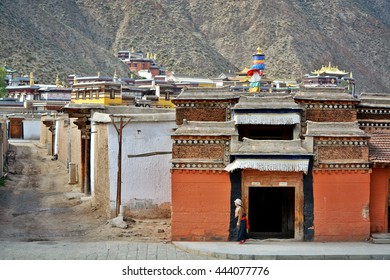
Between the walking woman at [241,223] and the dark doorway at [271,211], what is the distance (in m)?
1.10

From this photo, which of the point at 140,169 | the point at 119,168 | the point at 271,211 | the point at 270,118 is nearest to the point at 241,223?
the point at 271,211

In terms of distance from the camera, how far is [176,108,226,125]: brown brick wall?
67.6 feet

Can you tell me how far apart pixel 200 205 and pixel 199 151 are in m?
1.35

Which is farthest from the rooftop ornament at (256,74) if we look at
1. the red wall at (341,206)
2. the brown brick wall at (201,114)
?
the red wall at (341,206)

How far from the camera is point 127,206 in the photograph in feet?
70.6

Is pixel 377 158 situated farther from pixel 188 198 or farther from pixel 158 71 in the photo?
pixel 158 71

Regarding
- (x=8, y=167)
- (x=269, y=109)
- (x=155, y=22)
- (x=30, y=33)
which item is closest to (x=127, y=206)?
(x=269, y=109)

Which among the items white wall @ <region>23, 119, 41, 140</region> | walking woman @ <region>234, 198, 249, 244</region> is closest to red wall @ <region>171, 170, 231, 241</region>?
walking woman @ <region>234, 198, 249, 244</region>

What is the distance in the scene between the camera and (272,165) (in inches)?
734

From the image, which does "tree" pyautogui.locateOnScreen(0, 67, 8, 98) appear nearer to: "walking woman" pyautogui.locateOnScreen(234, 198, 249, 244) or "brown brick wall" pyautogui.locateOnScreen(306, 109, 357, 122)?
"brown brick wall" pyautogui.locateOnScreen(306, 109, 357, 122)

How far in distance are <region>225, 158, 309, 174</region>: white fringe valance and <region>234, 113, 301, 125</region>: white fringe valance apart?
1384 millimetres

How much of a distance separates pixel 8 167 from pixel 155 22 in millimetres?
102859

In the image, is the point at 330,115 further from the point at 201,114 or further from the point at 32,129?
the point at 32,129

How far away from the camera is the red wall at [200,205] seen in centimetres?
1877
